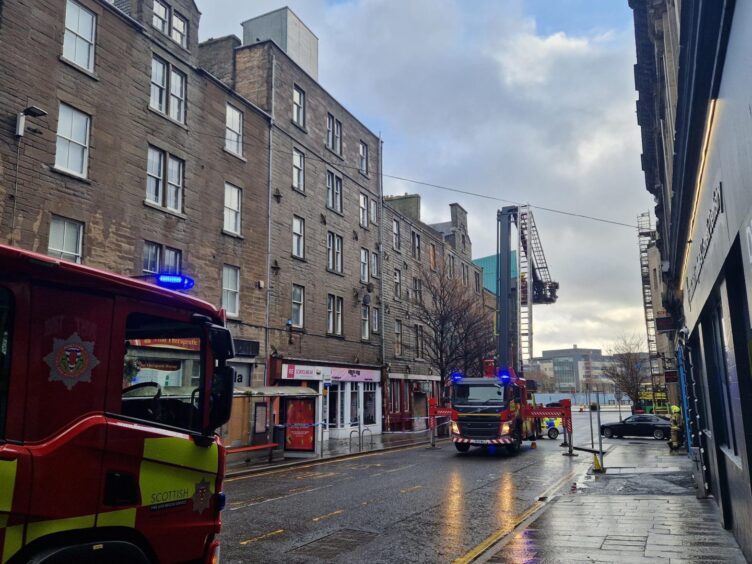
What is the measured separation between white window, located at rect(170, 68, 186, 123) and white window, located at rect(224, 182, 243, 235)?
311cm

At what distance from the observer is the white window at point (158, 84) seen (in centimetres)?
2039

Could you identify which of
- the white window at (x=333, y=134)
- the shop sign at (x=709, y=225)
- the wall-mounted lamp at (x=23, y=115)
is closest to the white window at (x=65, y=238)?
the wall-mounted lamp at (x=23, y=115)

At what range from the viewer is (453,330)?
37188mm

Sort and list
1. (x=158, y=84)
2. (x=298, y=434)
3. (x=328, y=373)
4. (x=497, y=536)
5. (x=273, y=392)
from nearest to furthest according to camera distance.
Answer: (x=497, y=536) → (x=273, y=392) → (x=158, y=84) → (x=298, y=434) → (x=328, y=373)

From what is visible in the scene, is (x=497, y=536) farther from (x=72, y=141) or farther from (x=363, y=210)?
(x=363, y=210)

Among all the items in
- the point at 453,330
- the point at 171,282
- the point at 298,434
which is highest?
the point at 453,330

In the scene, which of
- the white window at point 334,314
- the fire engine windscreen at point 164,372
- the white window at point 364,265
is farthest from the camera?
the white window at point 364,265

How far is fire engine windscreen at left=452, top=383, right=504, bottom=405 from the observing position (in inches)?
845

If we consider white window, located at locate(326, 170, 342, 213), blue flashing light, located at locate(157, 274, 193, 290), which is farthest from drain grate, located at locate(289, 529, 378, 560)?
white window, located at locate(326, 170, 342, 213)

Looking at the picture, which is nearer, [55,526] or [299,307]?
[55,526]

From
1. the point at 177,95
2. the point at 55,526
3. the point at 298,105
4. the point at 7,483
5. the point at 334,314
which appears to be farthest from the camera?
the point at 334,314

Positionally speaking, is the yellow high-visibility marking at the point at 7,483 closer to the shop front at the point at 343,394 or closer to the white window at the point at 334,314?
the shop front at the point at 343,394

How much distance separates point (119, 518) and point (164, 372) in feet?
3.52

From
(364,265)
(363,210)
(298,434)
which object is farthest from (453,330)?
(298,434)
